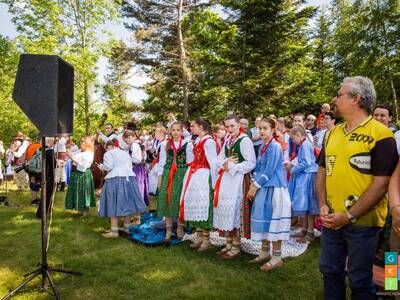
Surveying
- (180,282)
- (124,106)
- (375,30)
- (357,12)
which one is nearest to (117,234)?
(180,282)

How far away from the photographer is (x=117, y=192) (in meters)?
6.42

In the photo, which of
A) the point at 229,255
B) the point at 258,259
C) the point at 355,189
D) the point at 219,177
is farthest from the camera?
the point at 219,177

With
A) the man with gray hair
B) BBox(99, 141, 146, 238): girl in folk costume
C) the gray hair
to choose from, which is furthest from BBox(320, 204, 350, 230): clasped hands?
BBox(99, 141, 146, 238): girl in folk costume

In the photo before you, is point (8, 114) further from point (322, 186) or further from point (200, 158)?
point (322, 186)

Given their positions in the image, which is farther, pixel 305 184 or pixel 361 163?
pixel 305 184

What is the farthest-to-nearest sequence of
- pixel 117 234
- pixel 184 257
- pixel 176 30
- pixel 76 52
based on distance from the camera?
pixel 176 30 → pixel 76 52 → pixel 117 234 → pixel 184 257

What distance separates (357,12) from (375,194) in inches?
1075

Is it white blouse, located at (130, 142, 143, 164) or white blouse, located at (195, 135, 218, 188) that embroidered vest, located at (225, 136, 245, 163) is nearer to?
white blouse, located at (195, 135, 218, 188)

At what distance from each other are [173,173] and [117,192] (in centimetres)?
116

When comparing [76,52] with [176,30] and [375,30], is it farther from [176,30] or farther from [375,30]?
[375,30]

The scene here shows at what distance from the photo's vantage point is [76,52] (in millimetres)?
18109

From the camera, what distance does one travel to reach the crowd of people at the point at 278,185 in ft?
8.38

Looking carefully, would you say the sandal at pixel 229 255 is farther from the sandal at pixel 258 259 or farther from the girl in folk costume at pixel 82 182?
the girl in folk costume at pixel 82 182

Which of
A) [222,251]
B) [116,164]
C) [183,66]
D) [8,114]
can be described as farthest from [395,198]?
[8,114]
